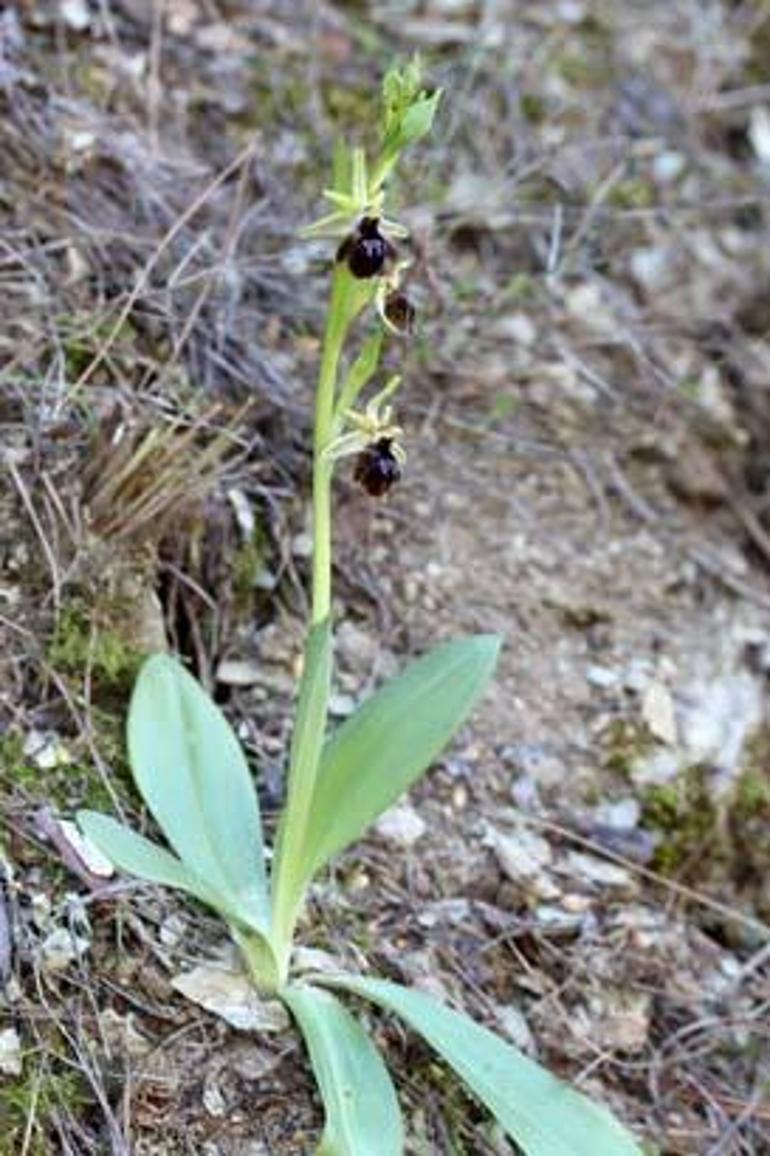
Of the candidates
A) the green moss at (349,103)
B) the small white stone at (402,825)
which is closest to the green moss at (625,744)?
the small white stone at (402,825)

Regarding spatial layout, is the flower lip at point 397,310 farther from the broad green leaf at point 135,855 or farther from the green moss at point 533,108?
the green moss at point 533,108

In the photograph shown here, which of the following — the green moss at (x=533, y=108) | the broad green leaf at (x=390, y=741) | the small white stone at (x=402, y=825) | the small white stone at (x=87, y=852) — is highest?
the green moss at (x=533, y=108)

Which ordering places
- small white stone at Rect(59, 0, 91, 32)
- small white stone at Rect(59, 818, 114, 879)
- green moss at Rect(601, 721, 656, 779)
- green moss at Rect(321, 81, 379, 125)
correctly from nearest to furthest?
small white stone at Rect(59, 818, 114, 879) → green moss at Rect(601, 721, 656, 779) → small white stone at Rect(59, 0, 91, 32) → green moss at Rect(321, 81, 379, 125)

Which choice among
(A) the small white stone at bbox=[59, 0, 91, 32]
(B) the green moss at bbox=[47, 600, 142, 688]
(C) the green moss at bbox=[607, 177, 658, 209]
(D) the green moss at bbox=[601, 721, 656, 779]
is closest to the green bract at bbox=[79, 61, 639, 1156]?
(B) the green moss at bbox=[47, 600, 142, 688]

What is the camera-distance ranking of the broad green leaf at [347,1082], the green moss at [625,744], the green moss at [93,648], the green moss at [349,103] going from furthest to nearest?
the green moss at [349,103] < the green moss at [625,744] < the green moss at [93,648] < the broad green leaf at [347,1082]

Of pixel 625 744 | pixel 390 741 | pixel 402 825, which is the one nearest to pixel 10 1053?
pixel 390 741

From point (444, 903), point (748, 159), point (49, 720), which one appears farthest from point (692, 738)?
point (748, 159)

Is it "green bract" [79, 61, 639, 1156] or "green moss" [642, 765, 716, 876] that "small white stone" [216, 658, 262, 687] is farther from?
"green moss" [642, 765, 716, 876]
